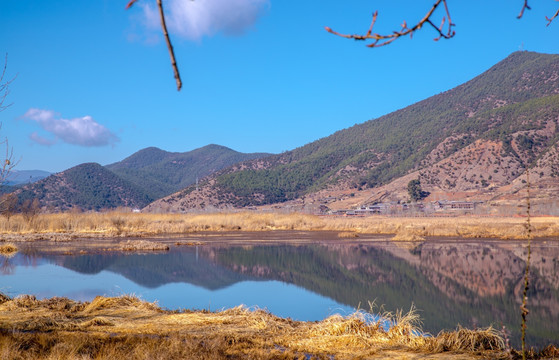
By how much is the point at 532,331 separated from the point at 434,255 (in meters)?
15.5

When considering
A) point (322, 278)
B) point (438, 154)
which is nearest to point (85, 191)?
point (438, 154)

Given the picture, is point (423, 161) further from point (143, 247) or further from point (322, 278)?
point (322, 278)

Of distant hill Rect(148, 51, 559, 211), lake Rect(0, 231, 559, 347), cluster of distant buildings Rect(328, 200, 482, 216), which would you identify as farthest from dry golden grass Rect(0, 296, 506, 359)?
distant hill Rect(148, 51, 559, 211)

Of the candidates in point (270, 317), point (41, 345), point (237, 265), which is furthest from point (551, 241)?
point (41, 345)

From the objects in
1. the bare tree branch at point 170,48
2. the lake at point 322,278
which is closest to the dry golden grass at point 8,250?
the lake at point 322,278

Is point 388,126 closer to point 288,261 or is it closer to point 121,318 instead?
point 288,261

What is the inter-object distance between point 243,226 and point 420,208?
31.3 m

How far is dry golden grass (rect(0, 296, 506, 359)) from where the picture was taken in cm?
752

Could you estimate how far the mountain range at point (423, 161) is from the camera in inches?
3184

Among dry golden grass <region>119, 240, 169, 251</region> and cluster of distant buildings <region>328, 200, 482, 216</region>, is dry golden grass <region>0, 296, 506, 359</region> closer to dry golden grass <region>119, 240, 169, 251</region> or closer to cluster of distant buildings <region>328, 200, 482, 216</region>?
dry golden grass <region>119, 240, 169, 251</region>

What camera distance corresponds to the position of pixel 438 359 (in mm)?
7477

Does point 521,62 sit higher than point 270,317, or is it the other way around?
point 521,62

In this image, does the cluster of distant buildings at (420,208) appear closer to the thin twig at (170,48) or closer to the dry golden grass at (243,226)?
the dry golden grass at (243,226)

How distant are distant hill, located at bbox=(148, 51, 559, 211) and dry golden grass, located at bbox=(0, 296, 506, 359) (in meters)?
61.7
